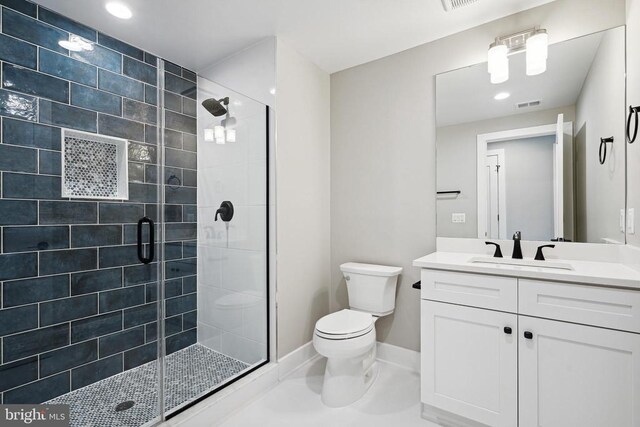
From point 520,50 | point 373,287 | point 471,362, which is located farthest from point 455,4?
point 471,362

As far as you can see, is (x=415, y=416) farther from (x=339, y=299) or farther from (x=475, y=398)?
(x=339, y=299)

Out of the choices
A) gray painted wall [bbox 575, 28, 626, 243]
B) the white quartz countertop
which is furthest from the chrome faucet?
gray painted wall [bbox 575, 28, 626, 243]

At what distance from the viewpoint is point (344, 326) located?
1848 millimetres

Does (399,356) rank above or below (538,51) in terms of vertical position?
below

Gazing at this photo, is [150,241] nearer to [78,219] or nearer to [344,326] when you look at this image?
[78,219]

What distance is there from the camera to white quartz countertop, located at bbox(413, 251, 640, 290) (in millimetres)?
1226

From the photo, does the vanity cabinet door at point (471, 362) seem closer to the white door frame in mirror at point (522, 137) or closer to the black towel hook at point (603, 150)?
the white door frame in mirror at point (522, 137)

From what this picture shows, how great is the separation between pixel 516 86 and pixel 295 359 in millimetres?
2384

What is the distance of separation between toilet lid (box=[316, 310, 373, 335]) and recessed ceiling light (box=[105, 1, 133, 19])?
2.25 meters

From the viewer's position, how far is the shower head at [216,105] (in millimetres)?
2154

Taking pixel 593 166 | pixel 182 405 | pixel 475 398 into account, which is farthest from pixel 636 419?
pixel 182 405

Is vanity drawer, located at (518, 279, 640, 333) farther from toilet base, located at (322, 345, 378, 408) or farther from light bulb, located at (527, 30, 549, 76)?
light bulb, located at (527, 30, 549, 76)

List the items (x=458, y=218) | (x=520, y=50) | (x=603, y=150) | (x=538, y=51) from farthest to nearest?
(x=458, y=218) < (x=520, y=50) < (x=538, y=51) < (x=603, y=150)

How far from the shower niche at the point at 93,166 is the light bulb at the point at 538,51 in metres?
2.59
